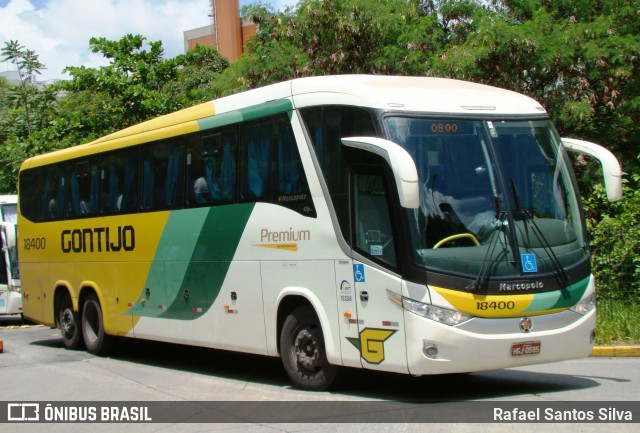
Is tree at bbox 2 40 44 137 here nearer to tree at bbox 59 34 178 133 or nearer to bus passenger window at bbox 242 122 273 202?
tree at bbox 59 34 178 133

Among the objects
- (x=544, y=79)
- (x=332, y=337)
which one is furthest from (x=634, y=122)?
(x=332, y=337)

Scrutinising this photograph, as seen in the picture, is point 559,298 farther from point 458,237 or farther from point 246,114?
point 246,114

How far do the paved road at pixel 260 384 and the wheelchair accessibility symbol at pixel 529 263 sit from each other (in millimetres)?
1335

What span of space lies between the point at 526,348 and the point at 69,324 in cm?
998

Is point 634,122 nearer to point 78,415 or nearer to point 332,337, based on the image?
point 332,337

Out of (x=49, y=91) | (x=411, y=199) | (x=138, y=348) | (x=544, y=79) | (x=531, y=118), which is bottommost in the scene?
(x=138, y=348)

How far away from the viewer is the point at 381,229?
30.4 feet

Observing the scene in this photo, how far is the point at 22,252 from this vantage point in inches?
712

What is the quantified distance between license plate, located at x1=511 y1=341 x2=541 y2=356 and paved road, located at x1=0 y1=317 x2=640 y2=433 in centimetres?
51

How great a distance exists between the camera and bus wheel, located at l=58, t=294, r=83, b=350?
16.1 meters

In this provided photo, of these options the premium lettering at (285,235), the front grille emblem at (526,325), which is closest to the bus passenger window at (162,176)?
the premium lettering at (285,235)

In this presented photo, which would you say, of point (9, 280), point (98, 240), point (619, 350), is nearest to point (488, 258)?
point (619, 350)

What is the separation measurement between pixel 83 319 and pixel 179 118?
477cm

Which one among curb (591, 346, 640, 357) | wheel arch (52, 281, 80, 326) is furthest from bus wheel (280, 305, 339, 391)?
wheel arch (52, 281, 80, 326)
